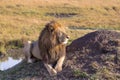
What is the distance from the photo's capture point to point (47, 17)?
37.6 metres

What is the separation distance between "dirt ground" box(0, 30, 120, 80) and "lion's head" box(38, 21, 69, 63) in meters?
Answer: 0.36

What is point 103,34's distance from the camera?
10.4 meters

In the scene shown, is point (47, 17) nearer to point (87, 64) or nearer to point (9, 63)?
point (9, 63)

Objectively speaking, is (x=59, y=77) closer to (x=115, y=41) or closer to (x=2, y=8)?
(x=115, y=41)

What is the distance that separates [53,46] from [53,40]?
15 cm

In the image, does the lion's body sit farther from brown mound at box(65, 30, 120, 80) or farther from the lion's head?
brown mound at box(65, 30, 120, 80)

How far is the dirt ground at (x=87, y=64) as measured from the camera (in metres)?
9.03

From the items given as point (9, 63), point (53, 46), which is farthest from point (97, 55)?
point (9, 63)

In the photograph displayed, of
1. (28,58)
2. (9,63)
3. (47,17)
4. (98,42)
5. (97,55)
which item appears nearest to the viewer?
(97,55)

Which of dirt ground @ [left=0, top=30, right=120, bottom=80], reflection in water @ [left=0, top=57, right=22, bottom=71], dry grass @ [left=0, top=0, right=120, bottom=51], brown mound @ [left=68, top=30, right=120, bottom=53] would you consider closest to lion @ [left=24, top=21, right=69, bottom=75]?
dirt ground @ [left=0, top=30, right=120, bottom=80]

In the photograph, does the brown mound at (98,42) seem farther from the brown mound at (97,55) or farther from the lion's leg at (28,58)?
the lion's leg at (28,58)

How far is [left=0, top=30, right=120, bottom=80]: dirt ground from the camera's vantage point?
9031 millimetres

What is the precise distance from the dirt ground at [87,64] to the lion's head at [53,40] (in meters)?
0.36

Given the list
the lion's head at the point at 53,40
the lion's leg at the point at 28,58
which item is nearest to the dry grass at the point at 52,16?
the lion's leg at the point at 28,58
